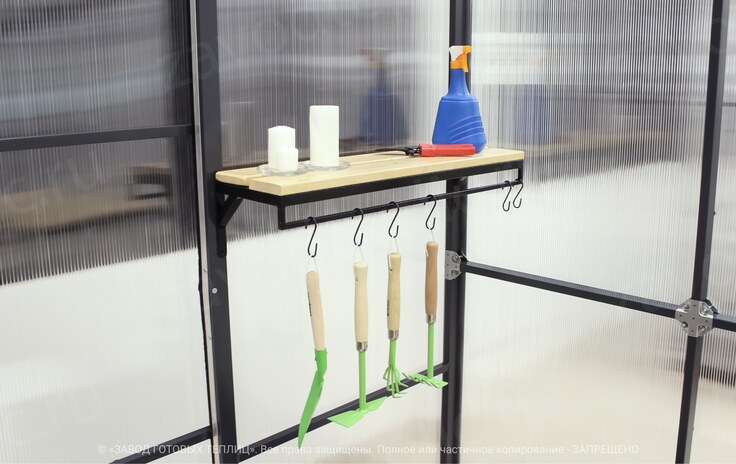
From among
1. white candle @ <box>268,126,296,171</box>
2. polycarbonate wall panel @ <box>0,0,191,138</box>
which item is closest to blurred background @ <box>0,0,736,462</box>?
polycarbonate wall panel @ <box>0,0,191,138</box>

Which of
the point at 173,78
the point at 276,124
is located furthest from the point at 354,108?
the point at 173,78

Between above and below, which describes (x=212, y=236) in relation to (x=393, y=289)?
above

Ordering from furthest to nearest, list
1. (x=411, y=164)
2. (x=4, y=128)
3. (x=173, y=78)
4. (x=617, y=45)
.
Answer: (x=617, y=45) < (x=411, y=164) < (x=173, y=78) < (x=4, y=128)

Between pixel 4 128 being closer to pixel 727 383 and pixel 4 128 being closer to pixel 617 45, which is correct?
pixel 617 45

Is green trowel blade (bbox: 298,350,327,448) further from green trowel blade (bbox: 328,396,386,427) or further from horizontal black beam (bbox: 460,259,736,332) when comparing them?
horizontal black beam (bbox: 460,259,736,332)

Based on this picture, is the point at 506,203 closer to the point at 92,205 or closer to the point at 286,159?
the point at 286,159

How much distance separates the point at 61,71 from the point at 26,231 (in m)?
0.26

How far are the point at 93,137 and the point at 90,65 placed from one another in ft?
0.38

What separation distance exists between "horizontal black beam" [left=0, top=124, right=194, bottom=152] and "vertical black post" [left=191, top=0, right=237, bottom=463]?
0.05 m

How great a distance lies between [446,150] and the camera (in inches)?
62.5

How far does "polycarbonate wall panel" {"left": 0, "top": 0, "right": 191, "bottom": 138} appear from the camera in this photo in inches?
46.7

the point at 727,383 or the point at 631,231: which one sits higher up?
the point at 631,231

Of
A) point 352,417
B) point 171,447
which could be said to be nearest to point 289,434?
point 352,417

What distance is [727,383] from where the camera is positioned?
155 cm
